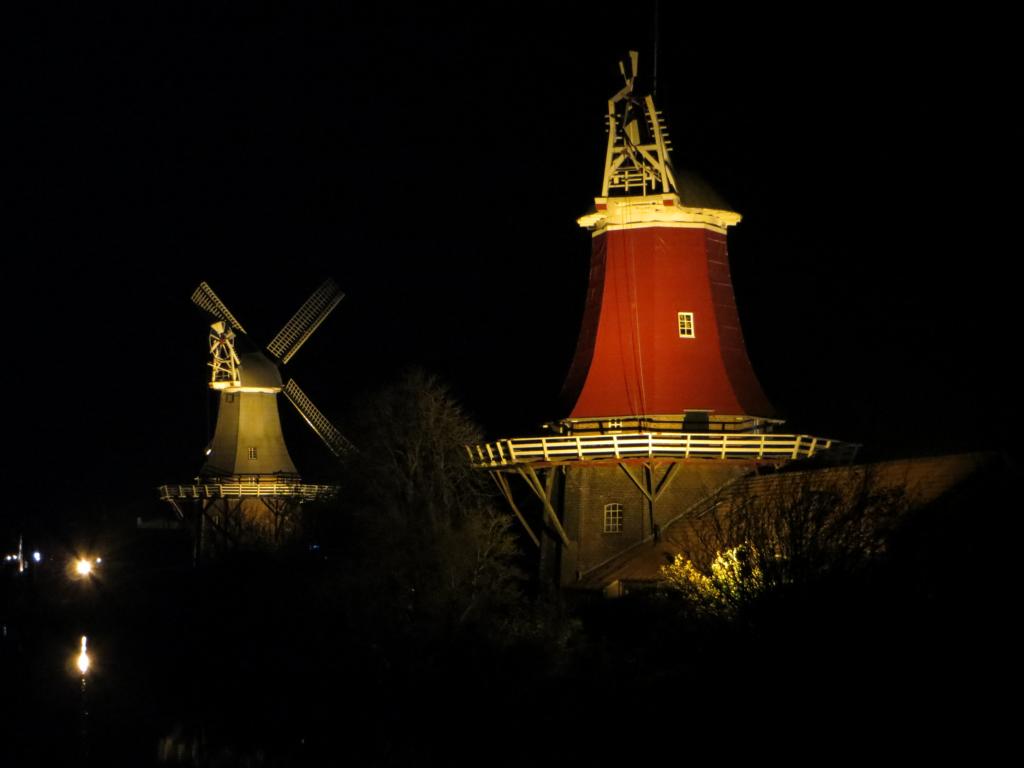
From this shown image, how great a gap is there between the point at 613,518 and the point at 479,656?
5.62 m

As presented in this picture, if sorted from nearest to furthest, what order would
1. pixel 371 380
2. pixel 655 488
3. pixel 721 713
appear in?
1. pixel 721 713
2. pixel 655 488
3. pixel 371 380

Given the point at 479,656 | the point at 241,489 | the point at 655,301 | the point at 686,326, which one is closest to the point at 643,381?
the point at 686,326

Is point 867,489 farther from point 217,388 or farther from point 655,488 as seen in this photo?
point 217,388

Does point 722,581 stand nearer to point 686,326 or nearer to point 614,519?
point 614,519

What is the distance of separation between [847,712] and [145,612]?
2960 cm

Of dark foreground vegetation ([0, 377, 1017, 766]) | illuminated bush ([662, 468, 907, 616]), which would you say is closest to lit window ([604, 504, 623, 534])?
dark foreground vegetation ([0, 377, 1017, 766])

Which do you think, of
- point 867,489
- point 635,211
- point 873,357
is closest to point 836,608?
point 867,489

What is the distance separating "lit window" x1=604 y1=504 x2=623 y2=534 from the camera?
98.4ft

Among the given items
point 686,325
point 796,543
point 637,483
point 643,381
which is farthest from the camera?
point 686,325

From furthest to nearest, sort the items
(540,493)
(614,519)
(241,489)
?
(241,489) < (540,493) < (614,519)

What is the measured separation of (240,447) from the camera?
4631 centimetres

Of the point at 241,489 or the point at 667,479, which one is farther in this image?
the point at 241,489

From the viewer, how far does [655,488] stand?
29.5 metres

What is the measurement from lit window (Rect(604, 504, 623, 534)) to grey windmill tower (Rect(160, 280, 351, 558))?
16006mm
